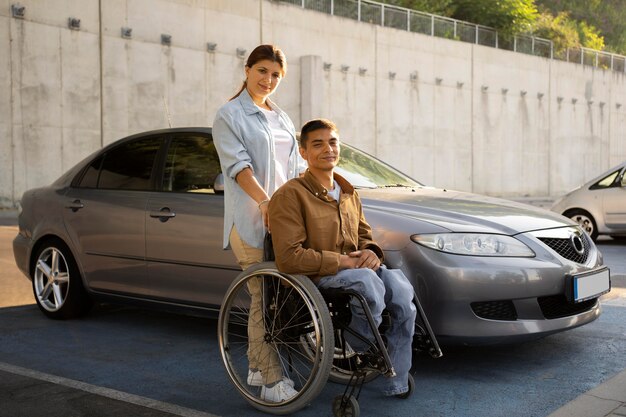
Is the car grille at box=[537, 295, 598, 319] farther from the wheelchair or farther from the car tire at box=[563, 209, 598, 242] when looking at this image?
the car tire at box=[563, 209, 598, 242]

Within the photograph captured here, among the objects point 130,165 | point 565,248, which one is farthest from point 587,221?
point 130,165

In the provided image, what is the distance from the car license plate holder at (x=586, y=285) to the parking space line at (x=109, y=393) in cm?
213

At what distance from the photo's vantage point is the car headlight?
4.46 meters

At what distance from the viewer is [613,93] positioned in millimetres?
41219

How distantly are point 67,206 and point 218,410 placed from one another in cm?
284

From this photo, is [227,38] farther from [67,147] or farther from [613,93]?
[613,93]

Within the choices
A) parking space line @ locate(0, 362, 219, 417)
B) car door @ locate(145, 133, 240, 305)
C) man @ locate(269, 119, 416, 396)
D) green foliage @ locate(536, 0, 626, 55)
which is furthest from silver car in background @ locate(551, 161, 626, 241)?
green foliage @ locate(536, 0, 626, 55)

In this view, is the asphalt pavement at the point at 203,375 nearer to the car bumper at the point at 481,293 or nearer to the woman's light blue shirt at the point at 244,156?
the car bumper at the point at 481,293

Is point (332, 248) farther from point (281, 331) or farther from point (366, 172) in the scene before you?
point (366, 172)

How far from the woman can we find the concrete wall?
17883mm

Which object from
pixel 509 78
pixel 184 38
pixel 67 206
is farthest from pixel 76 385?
pixel 509 78

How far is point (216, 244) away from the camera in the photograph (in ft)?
16.8

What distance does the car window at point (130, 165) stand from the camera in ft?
19.2

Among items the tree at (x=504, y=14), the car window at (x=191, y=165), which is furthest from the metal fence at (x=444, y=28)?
the car window at (x=191, y=165)
